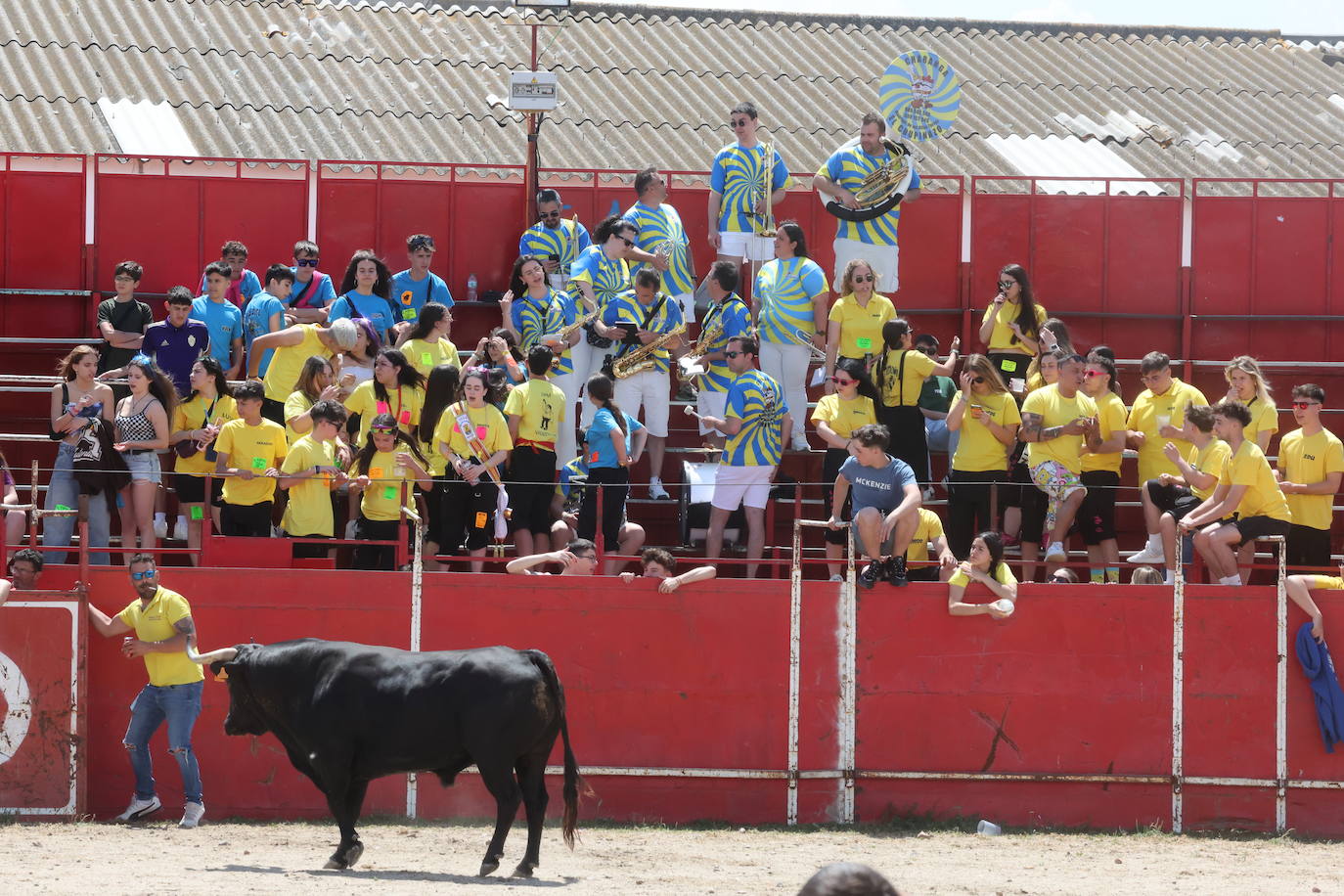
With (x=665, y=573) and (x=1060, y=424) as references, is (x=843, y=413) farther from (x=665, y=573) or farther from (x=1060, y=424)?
(x=665, y=573)

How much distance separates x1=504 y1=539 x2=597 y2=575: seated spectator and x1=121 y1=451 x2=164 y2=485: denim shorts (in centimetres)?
296

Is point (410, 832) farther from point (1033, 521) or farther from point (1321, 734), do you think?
point (1321, 734)

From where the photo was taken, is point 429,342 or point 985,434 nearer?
point 985,434

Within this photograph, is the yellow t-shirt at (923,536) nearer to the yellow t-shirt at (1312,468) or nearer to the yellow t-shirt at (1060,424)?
the yellow t-shirt at (1060,424)

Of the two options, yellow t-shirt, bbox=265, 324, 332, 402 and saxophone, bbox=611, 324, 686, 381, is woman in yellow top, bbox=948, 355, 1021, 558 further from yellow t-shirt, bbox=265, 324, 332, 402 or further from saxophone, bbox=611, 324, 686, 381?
yellow t-shirt, bbox=265, 324, 332, 402

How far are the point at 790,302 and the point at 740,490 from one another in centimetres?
227

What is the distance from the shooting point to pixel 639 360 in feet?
51.0

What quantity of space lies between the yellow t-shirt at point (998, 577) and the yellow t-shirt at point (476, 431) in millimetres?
3606

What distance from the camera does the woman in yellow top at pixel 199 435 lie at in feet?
46.3

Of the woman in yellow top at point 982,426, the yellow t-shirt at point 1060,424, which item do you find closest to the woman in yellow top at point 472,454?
the woman in yellow top at point 982,426

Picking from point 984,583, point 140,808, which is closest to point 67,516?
point 140,808

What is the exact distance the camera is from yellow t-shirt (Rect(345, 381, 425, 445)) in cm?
1413

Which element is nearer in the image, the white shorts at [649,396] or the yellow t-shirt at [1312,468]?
Answer: the yellow t-shirt at [1312,468]

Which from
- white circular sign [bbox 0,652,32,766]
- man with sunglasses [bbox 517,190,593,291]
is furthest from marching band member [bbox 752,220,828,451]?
white circular sign [bbox 0,652,32,766]
